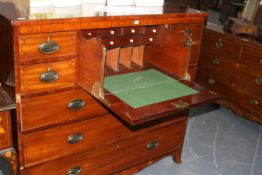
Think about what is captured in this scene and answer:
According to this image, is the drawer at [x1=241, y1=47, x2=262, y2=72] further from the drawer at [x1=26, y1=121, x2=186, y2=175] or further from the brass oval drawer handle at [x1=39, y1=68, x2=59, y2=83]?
the brass oval drawer handle at [x1=39, y1=68, x2=59, y2=83]

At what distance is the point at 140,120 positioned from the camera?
133cm

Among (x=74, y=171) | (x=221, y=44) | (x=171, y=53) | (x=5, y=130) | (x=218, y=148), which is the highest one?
(x=171, y=53)

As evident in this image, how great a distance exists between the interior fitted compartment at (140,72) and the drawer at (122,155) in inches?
18.1

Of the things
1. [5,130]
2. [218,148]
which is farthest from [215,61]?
[5,130]

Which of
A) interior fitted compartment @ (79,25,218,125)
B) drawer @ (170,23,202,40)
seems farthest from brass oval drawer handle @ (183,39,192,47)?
drawer @ (170,23,202,40)

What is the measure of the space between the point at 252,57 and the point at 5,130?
1.94 meters

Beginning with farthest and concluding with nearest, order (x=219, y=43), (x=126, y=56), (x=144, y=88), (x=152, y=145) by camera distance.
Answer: (x=219, y=43) < (x=152, y=145) < (x=126, y=56) < (x=144, y=88)

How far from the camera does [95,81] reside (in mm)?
1513

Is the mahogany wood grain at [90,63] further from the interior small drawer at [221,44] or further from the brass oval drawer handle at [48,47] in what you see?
the interior small drawer at [221,44]

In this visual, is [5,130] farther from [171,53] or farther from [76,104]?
[171,53]

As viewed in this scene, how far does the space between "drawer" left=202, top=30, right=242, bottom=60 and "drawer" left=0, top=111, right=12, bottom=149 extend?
193 centimetres

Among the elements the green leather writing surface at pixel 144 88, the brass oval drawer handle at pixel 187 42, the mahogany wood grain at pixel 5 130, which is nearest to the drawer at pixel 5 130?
the mahogany wood grain at pixel 5 130

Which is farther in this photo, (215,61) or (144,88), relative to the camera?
(215,61)

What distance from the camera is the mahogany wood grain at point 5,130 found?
1.59 meters
